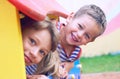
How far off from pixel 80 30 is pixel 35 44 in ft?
0.60

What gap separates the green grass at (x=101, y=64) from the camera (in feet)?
6.31

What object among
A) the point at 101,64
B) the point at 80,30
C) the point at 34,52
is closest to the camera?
the point at 34,52

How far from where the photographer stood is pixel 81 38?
96 cm

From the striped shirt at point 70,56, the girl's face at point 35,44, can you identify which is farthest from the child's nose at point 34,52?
the striped shirt at point 70,56

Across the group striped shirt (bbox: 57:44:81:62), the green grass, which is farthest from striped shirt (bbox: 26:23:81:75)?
the green grass

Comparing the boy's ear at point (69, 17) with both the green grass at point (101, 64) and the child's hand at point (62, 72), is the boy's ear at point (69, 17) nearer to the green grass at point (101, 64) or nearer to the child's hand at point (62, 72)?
the child's hand at point (62, 72)

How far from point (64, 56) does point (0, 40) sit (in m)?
0.29

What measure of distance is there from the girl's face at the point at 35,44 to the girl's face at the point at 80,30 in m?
0.11

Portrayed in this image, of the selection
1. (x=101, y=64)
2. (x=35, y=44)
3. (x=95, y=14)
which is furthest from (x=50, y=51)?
(x=101, y=64)

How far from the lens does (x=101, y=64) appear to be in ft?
6.41

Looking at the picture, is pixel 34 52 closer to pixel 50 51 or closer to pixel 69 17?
pixel 50 51

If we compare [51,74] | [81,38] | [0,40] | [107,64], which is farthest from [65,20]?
[107,64]

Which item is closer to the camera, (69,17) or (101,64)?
(69,17)

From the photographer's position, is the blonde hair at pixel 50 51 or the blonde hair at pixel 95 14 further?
the blonde hair at pixel 95 14
